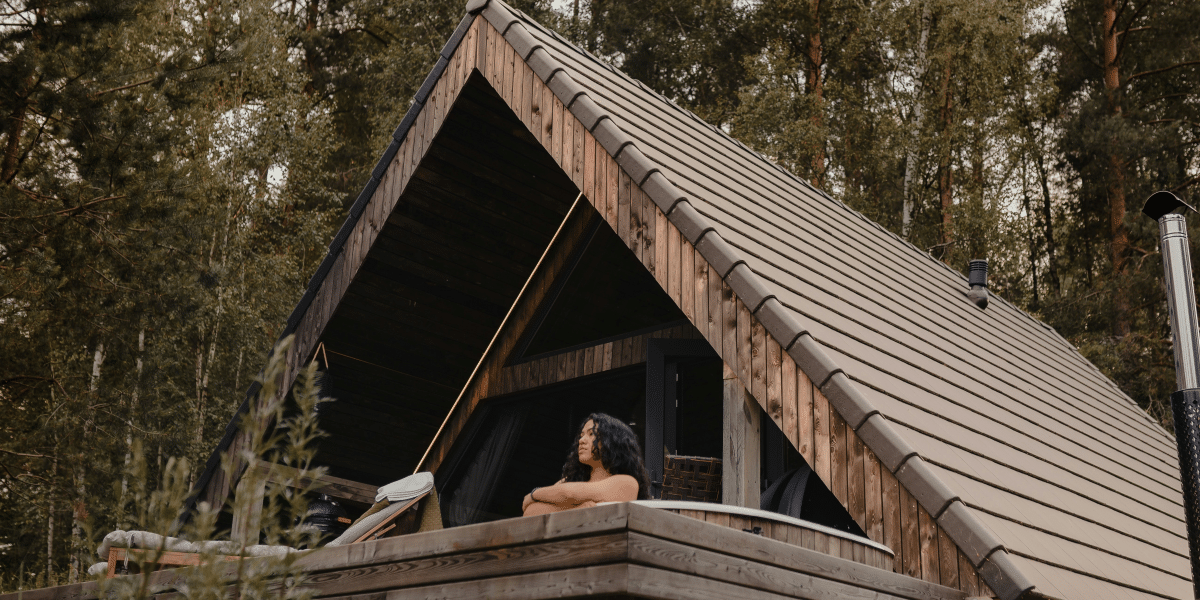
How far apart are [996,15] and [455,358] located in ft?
43.2

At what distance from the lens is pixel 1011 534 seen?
4188 mm

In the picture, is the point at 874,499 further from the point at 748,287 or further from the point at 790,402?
the point at 748,287

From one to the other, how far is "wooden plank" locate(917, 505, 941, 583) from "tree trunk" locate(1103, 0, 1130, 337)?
46.3 feet

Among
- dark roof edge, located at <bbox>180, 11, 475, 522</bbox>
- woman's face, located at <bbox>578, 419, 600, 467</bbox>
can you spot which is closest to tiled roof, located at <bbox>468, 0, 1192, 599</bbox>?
dark roof edge, located at <bbox>180, 11, 475, 522</bbox>

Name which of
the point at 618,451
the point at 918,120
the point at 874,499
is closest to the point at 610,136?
the point at 618,451

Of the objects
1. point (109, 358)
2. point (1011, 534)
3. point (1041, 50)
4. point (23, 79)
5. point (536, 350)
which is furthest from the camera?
point (1041, 50)

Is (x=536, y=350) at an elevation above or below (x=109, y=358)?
below

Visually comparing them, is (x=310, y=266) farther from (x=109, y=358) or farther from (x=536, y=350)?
(x=536, y=350)

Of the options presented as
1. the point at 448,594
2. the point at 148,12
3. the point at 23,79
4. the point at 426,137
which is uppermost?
the point at 148,12

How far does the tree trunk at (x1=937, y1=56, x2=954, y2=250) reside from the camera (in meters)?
17.3

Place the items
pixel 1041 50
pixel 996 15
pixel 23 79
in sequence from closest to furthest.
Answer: pixel 23 79
pixel 996 15
pixel 1041 50

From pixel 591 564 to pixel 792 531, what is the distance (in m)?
1.48

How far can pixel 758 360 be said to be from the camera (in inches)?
183

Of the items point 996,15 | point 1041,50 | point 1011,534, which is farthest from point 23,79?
point 1041,50
